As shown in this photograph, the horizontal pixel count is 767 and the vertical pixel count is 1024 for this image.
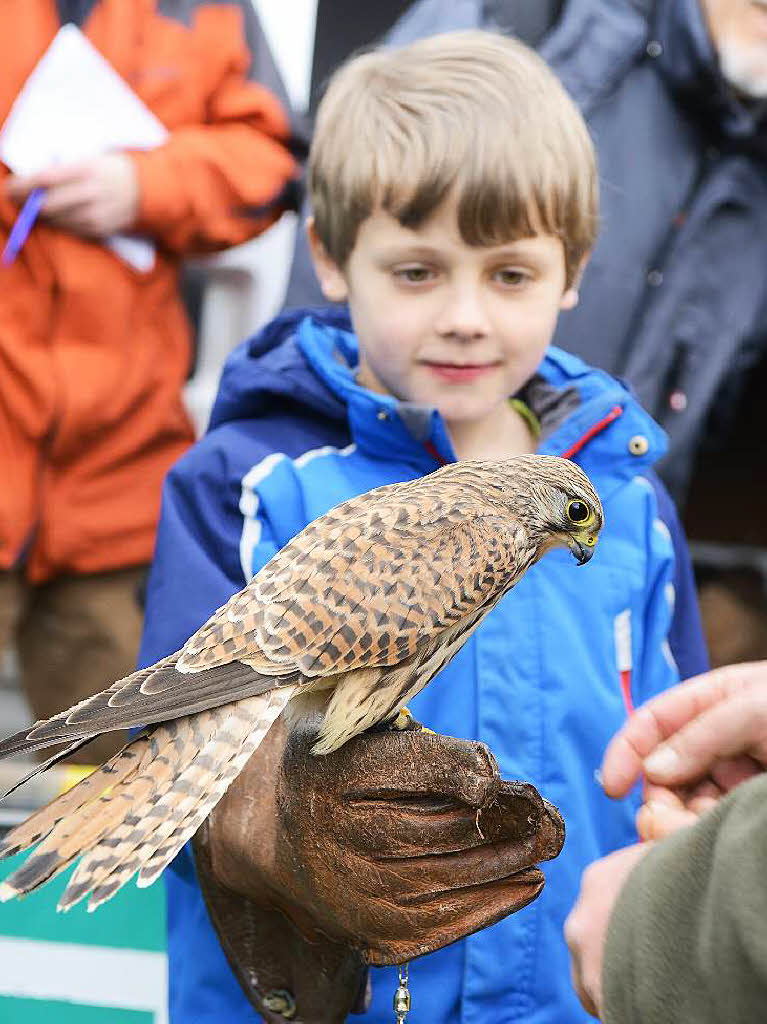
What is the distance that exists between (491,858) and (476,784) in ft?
0.60

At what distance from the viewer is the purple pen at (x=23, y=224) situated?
3186mm

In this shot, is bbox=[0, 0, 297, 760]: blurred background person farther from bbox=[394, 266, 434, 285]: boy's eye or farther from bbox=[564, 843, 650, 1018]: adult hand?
bbox=[564, 843, 650, 1018]: adult hand

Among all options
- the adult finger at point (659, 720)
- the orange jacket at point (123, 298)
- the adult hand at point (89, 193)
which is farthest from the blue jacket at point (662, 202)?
the adult finger at point (659, 720)

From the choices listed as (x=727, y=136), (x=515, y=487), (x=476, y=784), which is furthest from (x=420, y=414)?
(x=727, y=136)

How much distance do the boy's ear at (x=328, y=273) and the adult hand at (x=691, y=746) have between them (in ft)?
3.29

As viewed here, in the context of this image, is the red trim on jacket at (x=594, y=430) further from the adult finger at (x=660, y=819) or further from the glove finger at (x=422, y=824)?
the glove finger at (x=422, y=824)

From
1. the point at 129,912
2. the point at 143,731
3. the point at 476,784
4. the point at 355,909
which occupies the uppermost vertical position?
the point at 143,731

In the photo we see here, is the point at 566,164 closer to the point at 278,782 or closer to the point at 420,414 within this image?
the point at 420,414

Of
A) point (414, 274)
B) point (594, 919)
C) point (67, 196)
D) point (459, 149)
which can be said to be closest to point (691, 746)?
point (594, 919)

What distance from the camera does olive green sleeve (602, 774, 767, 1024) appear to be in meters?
1.38

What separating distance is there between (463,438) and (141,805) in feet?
3.73

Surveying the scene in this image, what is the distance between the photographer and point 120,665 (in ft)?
12.0

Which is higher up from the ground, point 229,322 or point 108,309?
point 108,309

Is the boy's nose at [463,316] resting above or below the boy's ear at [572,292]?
above
